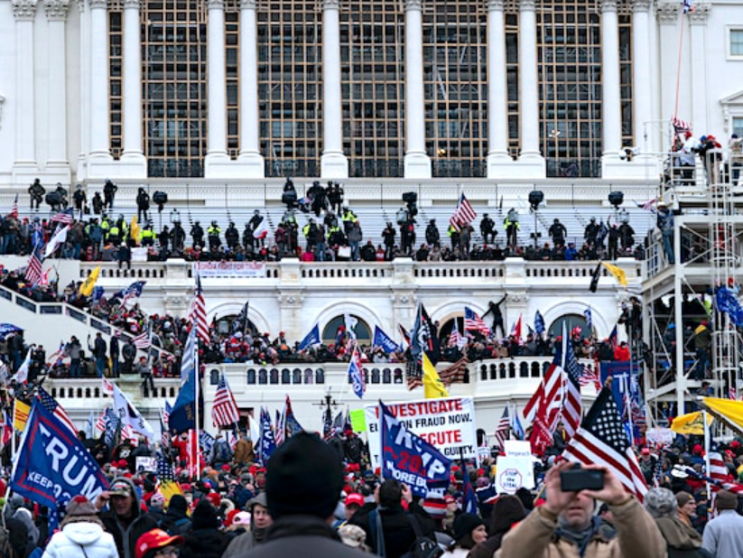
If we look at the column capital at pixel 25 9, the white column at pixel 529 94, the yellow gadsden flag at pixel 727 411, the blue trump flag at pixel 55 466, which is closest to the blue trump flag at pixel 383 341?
the yellow gadsden flag at pixel 727 411

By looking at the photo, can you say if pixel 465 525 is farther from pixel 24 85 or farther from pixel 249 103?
pixel 24 85

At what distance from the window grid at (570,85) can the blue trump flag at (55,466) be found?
216 feet

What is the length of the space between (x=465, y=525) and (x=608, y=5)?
70797mm

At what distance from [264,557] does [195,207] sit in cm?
7050

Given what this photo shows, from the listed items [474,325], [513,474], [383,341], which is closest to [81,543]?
[513,474]

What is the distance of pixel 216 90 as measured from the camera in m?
82.9

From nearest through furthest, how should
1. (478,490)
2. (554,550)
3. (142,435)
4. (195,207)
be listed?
(554,550), (478,490), (142,435), (195,207)

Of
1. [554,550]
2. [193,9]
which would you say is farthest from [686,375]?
[193,9]

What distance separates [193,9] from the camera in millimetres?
84000

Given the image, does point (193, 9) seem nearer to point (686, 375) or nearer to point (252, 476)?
point (686, 375)

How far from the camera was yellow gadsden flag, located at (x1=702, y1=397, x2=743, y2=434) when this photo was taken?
887 inches

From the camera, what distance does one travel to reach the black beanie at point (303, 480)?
900 cm

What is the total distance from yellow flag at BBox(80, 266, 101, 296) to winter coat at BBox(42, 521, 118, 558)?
45.8 meters

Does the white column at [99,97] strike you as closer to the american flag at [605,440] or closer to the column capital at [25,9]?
the column capital at [25,9]
